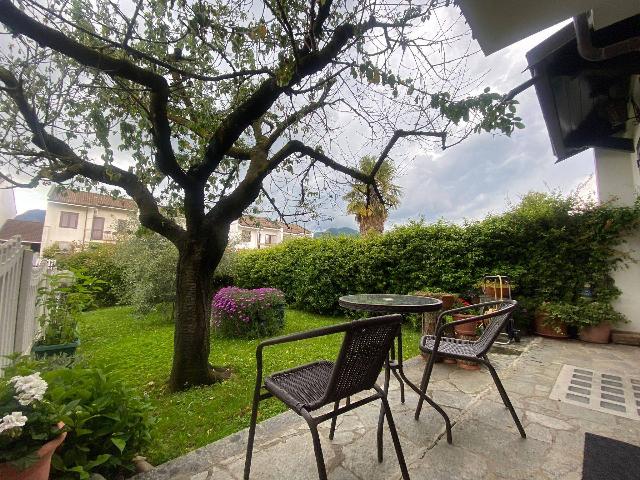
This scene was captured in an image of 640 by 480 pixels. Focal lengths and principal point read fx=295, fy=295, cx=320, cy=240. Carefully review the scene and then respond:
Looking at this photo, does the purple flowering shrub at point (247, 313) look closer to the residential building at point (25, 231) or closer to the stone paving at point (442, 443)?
the stone paving at point (442, 443)

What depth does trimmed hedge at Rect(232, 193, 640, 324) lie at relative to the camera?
534 cm

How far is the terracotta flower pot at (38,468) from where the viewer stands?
4.31 feet

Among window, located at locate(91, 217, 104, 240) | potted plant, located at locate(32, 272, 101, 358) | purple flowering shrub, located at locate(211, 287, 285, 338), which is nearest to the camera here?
potted plant, located at locate(32, 272, 101, 358)

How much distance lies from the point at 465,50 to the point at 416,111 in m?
0.64

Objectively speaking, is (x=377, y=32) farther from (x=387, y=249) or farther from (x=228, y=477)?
(x=387, y=249)

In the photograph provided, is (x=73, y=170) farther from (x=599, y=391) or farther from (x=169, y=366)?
(x=599, y=391)

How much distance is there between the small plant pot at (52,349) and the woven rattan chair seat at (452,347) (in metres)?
4.10

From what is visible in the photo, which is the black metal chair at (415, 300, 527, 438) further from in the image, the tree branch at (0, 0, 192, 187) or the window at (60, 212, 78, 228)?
the window at (60, 212, 78, 228)

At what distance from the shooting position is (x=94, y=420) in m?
1.81

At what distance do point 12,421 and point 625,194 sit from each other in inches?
336

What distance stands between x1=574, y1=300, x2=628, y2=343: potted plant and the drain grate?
1933mm

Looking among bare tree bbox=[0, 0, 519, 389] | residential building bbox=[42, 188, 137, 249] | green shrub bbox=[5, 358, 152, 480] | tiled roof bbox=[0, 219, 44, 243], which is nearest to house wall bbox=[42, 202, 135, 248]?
residential building bbox=[42, 188, 137, 249]

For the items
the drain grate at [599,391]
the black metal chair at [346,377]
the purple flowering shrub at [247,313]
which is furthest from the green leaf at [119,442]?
the purple flowering shrub at [247,313]

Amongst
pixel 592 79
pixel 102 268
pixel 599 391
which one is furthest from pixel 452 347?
pixel 102 268
